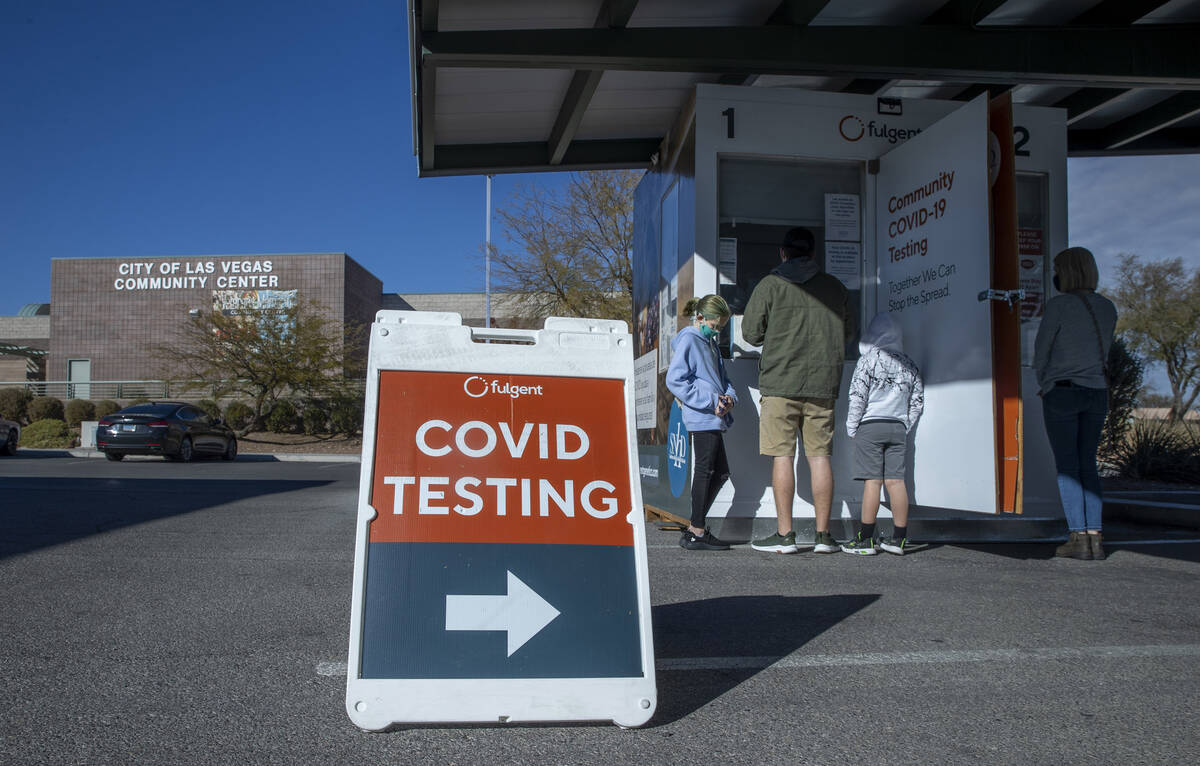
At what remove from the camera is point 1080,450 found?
17.4 ft

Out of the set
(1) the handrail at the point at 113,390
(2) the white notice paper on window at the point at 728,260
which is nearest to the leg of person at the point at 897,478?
(2) the white notice paper on window at the point at 728,260

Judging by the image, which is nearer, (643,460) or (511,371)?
(511,371)

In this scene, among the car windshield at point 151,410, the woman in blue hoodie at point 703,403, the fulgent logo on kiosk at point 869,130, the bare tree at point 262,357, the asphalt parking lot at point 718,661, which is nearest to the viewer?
the asphalt parking lot at point 718,661

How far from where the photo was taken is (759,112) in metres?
6.25

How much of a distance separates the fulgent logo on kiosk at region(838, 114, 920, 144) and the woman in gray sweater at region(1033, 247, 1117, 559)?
1626 mm

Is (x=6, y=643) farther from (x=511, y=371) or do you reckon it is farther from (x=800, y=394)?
(x=800, y=394)

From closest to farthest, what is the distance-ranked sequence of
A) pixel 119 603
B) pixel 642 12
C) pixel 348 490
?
pixel 119 603, pixel 642 12, pixel 348 490

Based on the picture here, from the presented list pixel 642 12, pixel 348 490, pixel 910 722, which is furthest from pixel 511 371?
pixel 348 490

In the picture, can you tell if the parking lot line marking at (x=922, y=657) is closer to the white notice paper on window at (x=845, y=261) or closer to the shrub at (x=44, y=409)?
the white notice paper on window at (x=845, y=261)

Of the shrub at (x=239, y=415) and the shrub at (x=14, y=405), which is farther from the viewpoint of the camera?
the shrub at (x=14, y=405)

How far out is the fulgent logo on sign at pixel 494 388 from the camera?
2.73 metres

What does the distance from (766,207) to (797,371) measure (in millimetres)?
1753

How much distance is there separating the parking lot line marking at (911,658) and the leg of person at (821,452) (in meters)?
2.12

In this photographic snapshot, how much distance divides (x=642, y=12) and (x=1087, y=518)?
4.46m
